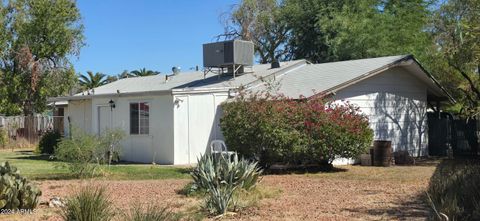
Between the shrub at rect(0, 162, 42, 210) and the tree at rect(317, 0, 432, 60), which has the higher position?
the tree at rect(317, 0, 432, 60)

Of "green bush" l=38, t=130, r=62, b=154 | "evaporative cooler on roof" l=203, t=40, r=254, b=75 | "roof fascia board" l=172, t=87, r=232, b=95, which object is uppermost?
"evaporative cooler on roof" l=203, t=40, r=254, b=75

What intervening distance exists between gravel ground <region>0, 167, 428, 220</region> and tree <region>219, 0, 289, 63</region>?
26.9 meters

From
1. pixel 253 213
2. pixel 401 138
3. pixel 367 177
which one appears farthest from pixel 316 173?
pixel 253 213

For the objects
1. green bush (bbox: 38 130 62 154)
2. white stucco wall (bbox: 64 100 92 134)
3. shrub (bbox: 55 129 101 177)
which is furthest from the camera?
green bush (bbox: 38 130 62 154)

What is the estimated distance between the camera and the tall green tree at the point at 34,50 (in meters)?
36.1

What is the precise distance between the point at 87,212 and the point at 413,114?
1736 cm

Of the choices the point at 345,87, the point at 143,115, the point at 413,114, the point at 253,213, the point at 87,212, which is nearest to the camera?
the point at 87,212

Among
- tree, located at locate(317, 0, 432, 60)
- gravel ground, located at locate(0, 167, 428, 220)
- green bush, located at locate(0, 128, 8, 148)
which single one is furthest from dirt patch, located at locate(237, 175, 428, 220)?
green bush, located at locate(0, 128, 8, 148)

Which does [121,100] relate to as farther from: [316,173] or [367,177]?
[367,177]

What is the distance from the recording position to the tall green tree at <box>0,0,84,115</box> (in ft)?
118

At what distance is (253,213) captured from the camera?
989cm

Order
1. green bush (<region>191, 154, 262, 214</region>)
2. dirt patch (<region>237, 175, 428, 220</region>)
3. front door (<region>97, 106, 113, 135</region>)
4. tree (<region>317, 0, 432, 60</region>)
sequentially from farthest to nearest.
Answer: tree (<region>317, 0, 432, 60</region>), front door (<region>97, 106, 113, 135</region>), green bush (<region>191, 154, 262, 214</region>), dirt patch (<region>237, 175, 428, 220</region>)

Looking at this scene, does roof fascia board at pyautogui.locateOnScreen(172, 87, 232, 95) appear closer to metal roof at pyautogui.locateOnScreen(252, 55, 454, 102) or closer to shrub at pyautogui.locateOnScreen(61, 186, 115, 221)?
metal roof at pyautogui.locateOnScreen(252, 55, 454, 102)

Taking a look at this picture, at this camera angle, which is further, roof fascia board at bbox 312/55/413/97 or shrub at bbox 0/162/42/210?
roof fascia board at bbox 312/55/413/97
